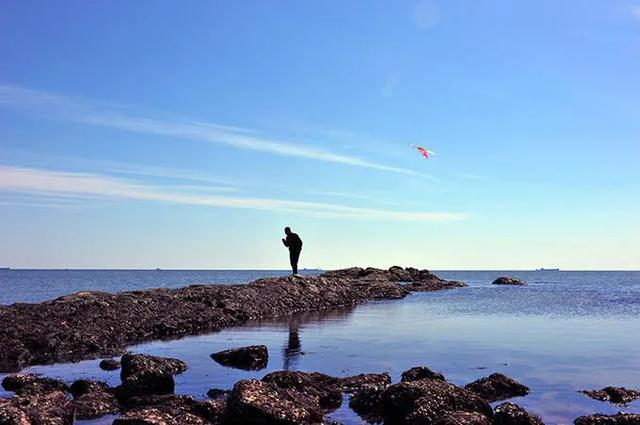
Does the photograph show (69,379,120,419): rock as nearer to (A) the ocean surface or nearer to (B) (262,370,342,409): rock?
(A) the ocean surface

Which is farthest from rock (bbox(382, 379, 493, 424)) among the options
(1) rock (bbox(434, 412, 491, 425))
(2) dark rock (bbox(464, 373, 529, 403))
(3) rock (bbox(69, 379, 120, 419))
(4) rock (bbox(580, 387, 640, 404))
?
(3) rock (bbox(69, 379, 120, 419))

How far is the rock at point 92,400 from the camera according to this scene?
10.9m

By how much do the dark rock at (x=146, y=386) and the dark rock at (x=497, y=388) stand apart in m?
6.70

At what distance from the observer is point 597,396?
12.6 m

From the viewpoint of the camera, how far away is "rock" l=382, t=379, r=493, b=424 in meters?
10.5

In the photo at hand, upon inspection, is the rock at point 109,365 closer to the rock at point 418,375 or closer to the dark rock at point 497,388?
the rock at point 418,375

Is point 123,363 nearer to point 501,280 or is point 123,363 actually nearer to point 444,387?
point 444,387

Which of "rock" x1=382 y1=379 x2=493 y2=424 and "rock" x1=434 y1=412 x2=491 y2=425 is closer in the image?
"rock" x1=434 y1=412 x2=491 y2=425

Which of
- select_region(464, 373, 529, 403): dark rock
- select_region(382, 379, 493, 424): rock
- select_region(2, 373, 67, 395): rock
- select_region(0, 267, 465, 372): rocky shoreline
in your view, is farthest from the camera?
select_region(0, 267, 465, 372): rocky shoreline

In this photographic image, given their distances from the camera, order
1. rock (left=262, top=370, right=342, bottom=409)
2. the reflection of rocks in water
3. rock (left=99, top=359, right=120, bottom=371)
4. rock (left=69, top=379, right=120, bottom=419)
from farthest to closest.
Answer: the reflection of rocks in water < rock (left=99, top=359, right=120, bottom=371) < rock (left=262, top=370, right=342, bottom=409) < rock (left=69, top=379, right=120, bottom=419)

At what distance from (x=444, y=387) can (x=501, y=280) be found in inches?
3709

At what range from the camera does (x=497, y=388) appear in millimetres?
12867

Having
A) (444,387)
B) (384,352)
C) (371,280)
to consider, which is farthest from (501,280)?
(444,387)

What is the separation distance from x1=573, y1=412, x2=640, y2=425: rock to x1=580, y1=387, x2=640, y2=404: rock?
2037 millimetres
